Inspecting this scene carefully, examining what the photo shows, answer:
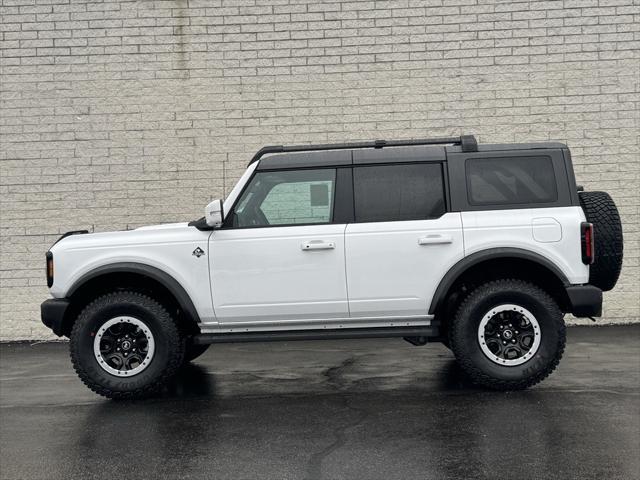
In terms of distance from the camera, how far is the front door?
782 cm

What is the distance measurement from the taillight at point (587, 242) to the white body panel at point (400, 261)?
982 millimetres

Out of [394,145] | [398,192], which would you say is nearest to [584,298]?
[398,192]

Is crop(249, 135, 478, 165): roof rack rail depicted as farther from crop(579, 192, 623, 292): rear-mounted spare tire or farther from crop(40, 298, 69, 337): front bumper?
crop(40, 298, 69, 337): front bumper

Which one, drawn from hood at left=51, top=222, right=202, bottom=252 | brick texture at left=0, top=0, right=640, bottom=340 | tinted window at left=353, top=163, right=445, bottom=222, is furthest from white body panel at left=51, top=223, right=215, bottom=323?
brick texture at left=0, top=0, right=640, bottom=340

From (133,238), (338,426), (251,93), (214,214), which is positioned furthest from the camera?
(251,93)

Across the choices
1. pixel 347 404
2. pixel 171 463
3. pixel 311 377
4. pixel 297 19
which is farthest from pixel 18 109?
pixel 171 463

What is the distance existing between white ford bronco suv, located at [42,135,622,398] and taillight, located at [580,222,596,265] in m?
0.01

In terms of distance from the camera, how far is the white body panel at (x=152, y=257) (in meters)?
7.90

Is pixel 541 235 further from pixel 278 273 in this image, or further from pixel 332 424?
pixel 332 424

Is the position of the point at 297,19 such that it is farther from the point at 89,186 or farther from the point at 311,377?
the point at 311,377

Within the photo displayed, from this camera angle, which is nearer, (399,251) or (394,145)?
(399,251)

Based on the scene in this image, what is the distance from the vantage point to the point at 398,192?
26.2 feet

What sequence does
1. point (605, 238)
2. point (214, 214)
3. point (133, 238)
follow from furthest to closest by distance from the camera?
1. point (133, 238)
2. point (605, 238)
3. point (214, 214)

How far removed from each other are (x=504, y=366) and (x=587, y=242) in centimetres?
122
